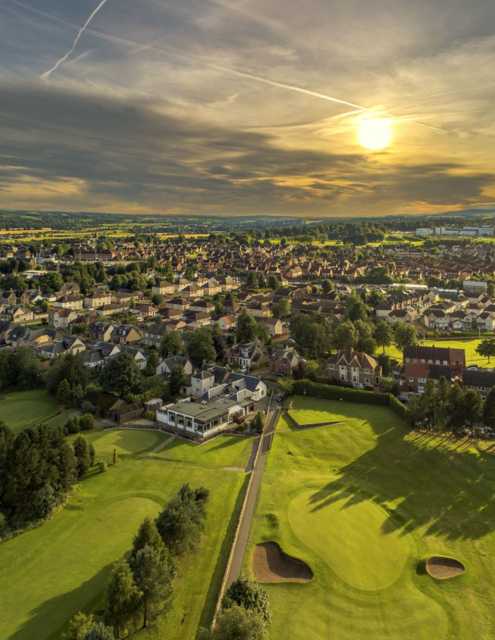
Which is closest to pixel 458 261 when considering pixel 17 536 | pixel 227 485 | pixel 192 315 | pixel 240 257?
pixel 240 257

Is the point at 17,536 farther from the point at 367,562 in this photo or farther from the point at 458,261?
the point at 458,261

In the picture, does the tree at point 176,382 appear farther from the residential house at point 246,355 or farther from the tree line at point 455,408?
the tree line at point 455,408

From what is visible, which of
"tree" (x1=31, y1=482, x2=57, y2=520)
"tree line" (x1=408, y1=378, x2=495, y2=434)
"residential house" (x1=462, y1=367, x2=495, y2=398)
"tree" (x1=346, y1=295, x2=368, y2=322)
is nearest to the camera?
"tree" (x1=31, y1=482, x2=57, y2=520)

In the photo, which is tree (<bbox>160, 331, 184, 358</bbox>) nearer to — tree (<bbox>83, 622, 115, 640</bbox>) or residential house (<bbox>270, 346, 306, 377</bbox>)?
residential house (<bbox>270, 346, 306, 377</bbox>)

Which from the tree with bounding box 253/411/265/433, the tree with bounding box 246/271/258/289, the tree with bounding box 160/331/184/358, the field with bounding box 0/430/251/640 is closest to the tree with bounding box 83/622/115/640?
the field with bounding box 0/430/251/640

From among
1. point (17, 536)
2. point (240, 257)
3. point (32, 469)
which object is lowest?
point (17, 536)

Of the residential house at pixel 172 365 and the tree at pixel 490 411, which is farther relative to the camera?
the residential house at pixel 172 365

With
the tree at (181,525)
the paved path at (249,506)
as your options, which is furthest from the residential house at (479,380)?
the tree at (181,525)
